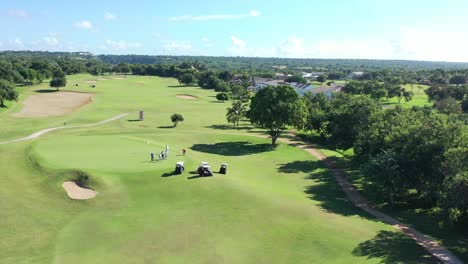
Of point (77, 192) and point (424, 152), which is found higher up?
point (424, 152)

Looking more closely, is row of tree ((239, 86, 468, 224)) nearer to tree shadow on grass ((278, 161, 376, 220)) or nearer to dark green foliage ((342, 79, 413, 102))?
tree shadow on grass ((278, 161, 376, 220))

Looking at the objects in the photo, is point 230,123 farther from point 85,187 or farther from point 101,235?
point 101,235

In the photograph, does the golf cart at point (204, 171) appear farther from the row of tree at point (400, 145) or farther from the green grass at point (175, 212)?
the row of tree at point (400, 145)

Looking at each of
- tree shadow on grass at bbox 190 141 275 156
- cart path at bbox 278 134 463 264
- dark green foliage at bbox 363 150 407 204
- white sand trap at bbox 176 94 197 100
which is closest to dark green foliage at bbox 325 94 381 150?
cart path at bbox 278 134 463 264

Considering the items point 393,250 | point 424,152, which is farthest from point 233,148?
point 393,250

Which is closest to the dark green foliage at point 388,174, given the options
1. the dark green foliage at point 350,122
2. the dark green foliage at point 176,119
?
Result: the dark green foliage at point 350,122

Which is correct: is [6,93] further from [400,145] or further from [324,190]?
[400,145]
